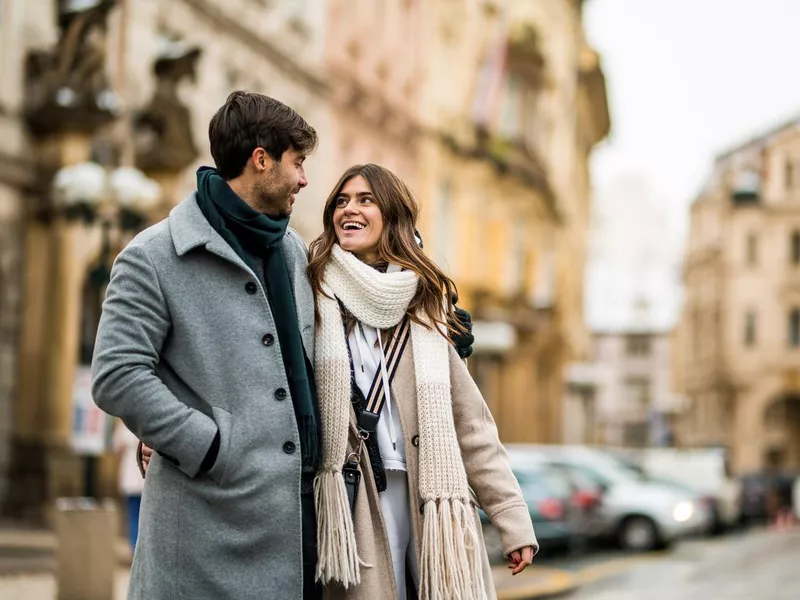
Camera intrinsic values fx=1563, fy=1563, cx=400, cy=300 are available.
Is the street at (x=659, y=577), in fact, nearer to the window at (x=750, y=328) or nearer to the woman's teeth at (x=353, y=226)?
the woman's teeth at (x=353, y=226)

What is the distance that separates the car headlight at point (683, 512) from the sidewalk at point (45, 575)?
7.30m

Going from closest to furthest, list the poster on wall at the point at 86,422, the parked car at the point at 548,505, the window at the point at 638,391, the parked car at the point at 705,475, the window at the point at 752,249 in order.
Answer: the poster on wall at the point at 86,422
the parked car at the point at 548,505
the parked car at the point at 705,475
the window at the point at 752,249
the window at the point at 638,391

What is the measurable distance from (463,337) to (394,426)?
0.38 meters

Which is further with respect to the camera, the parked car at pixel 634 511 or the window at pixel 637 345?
the window at pixel 637 345

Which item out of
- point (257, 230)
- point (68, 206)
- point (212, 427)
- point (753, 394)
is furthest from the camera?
point (753, 394)

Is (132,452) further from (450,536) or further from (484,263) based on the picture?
(484,263)

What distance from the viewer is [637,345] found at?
134125mm

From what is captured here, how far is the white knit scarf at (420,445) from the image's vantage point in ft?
14.6

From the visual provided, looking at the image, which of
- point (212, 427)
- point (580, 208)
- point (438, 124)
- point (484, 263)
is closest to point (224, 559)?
point (212, 427)

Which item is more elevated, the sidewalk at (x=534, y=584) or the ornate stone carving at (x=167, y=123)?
the ornate stone carving at (x=167, y=123)

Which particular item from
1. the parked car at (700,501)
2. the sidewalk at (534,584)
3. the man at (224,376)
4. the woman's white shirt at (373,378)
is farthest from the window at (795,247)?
the man at (224,376)

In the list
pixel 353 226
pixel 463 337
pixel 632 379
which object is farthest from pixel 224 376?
pixel 632 379

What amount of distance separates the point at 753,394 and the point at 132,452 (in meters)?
71.8

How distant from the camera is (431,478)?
4637 millimetres
